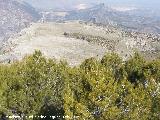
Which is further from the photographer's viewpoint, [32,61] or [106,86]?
[32,61]

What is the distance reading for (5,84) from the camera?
90688 millimetres

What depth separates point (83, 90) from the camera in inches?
2800

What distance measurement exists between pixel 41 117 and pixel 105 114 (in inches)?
1038

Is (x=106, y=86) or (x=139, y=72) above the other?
(x=106, y=86)

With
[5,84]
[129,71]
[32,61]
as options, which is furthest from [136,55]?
[5,84]

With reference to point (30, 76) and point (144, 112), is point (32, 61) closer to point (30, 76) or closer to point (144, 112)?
point (30, 76)

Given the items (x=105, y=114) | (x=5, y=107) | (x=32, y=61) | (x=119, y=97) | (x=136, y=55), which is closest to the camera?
(x=105, y=114)

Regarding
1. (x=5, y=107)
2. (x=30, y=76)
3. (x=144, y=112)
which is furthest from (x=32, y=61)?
(x=144, y=112)

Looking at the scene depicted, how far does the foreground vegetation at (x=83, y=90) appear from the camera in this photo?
6644 centimetres

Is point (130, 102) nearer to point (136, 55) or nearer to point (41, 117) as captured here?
point (41, 117)

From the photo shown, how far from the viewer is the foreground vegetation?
2616 inches

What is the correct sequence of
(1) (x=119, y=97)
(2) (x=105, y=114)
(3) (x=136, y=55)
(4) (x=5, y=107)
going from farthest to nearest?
(3) (x=136, y=55), (4) (x=5, y=107), (1) (x=119, y=97), (2) (x=105, y=114)

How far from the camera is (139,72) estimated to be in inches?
4070

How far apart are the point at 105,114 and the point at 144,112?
6297 millimetres
